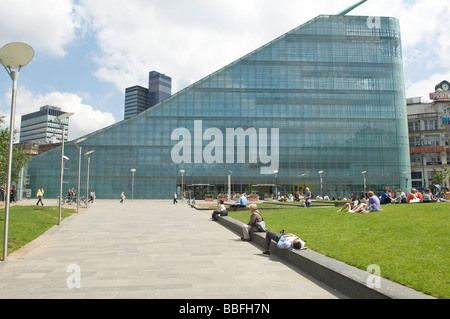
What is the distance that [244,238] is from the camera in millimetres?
12094

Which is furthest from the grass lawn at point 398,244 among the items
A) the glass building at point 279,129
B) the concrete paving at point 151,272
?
the glass building at point 279,129

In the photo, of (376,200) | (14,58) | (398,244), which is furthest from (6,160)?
(398,244)

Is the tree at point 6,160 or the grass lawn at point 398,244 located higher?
the tree at point 6,160

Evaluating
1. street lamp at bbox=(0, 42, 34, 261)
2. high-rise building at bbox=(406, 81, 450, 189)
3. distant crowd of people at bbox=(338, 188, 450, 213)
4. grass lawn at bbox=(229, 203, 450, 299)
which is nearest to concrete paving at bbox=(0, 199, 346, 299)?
grass lawn at bbox=(229, 203, 450, 299)

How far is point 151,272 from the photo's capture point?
282 inches

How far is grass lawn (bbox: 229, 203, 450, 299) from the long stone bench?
0.24 m

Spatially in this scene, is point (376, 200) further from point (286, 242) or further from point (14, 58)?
point (14, 58)

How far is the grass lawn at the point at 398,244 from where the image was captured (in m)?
5.47

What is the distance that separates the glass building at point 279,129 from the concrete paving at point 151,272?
55.4 meters

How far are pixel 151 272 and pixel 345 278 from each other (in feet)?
12.2

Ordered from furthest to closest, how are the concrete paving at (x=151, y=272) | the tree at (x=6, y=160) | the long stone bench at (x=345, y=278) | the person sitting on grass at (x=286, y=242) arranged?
1. the tree at (x=6, y=160)
2. the person sitting on grass at (x=286, y=242)
3. the concrete paving at (x=151, y=272)
4. the long stone bench at (x=345, y=278)

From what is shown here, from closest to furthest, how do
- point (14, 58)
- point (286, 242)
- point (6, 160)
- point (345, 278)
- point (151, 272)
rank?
point (345, 278) → point (151, 272) → point (286, 242) → point (14, 58) → point (6, 160)

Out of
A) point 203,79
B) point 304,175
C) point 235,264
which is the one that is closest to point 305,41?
point 203,79

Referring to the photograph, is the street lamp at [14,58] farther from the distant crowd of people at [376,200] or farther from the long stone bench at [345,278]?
the distant crowd of people at [376,200]
